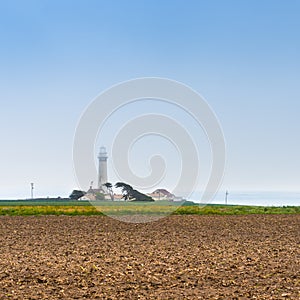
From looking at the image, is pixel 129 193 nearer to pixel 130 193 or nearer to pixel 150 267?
pixel 130 193

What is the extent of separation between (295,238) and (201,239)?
4507 millimetres

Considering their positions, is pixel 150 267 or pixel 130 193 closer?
pixel 150 267

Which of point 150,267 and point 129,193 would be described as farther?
point 129,193

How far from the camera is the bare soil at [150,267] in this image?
46.4 feet

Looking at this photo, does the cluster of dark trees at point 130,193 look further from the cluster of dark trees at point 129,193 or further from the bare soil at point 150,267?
the bare soil at point 150,267

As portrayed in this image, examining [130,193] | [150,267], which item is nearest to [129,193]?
[130,193]

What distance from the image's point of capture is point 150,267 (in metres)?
17.7

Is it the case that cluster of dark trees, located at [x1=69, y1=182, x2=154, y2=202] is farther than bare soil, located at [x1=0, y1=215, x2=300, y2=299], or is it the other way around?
cluster of dark trees, located at [x1=69, y1=182, x2=154, y2=202]

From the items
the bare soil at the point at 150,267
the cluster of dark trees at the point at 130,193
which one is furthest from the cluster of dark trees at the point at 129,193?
the bare soil at the point at 150,267

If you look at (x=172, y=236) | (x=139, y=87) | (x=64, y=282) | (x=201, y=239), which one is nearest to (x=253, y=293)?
(x=64, y=282)

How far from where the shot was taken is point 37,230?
34438mm

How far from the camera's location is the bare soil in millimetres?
14156

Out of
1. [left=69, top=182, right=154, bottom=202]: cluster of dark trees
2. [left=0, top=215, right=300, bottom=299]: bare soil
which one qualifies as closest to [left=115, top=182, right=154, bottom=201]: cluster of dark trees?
[left=69, top=182, right=154, bottom=202]: cluster of dark trees

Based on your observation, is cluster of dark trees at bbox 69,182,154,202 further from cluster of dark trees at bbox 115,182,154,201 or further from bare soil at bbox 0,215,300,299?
bare soil at bbox 0,215,300,299
